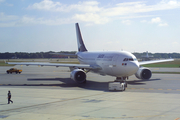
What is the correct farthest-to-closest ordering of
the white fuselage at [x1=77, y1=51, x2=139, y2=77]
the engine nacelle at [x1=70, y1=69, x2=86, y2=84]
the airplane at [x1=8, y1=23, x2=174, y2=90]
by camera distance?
the engine nacelle at [x1=70, y1=69, x2=86, y2=84]
the airplane at [x1=8, y1=23, x2=174, y2=90]
the white fuselage at [x1=77, y1=51, x2=139, y2=77]

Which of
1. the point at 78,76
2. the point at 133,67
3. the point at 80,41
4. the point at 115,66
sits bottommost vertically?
the point at 78,76

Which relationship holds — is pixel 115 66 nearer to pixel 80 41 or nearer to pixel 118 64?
pixel 118 64

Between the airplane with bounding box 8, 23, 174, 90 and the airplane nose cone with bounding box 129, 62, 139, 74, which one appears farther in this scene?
the airplane with bounding box 8, 23, 174, 90

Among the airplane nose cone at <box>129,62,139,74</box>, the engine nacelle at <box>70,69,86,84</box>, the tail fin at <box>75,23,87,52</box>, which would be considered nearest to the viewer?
the airplane nose cone at <box>129,62,139,74</box>

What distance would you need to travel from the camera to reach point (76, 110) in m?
18.4

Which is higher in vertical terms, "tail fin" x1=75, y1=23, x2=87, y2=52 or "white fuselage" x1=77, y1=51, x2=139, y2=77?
"tail fin" x1=75, y1=23, x2=87, y2=52

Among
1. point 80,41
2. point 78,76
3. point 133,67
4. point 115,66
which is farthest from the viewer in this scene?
point 80,41

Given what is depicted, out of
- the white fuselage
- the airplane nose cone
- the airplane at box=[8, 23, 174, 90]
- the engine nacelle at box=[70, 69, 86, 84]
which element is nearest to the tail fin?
the airplane at box=[8, 23, 174, 90]

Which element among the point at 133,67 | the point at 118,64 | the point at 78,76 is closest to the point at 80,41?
the point at 78,76

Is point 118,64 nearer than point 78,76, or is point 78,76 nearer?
point 118,64

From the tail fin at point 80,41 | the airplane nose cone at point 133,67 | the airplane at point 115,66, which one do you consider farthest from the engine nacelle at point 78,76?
the tail fin at point 80,41

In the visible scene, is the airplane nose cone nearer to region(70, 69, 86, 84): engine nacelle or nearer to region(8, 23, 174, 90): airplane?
region(8, 23, 174, 90): airplane

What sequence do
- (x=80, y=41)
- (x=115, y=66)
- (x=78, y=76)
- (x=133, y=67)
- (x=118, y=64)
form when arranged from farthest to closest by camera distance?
1. (x=80, y=41)
2. (x=78, y=76)
3. (x=115, y=66)
4. (x=118, y=64)
5. (x=133, y=67)

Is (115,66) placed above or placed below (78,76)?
above
